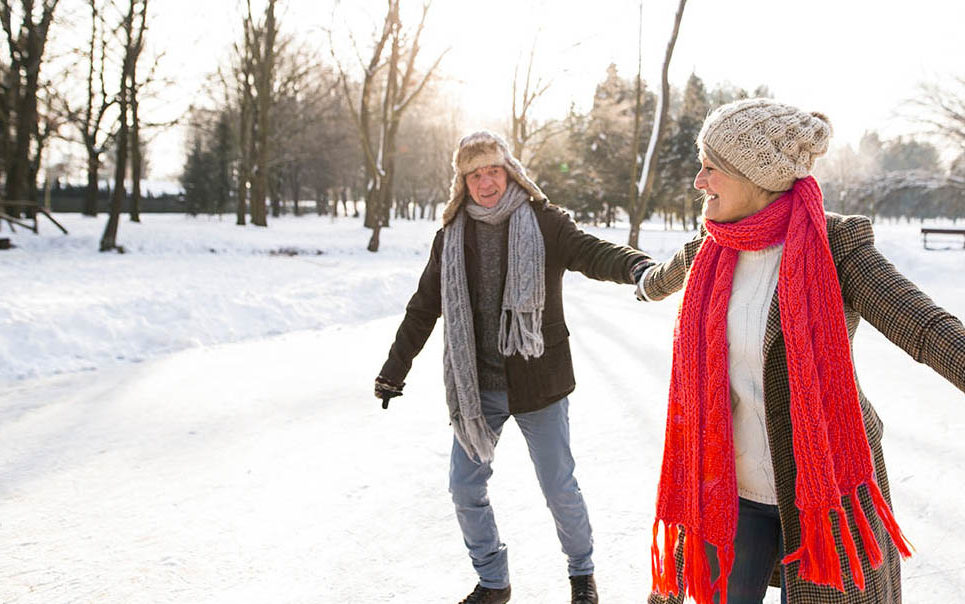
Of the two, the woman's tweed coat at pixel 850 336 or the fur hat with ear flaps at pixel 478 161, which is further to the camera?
the fur hat with ear flaps at pixel 478 161

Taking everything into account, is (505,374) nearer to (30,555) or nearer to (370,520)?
(370,520)

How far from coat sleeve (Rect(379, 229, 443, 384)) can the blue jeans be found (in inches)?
13.7

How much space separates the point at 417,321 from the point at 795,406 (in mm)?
1503

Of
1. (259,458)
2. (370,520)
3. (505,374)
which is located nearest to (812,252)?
(505,374)

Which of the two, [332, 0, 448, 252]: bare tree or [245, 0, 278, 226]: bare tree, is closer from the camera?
[332, 0, 448, 252]: bare tree

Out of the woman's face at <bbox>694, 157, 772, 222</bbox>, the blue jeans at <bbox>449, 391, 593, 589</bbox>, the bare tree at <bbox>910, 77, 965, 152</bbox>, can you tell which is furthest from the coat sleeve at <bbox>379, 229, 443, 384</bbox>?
the bare tree at <bbox>910, 77, 965, 152</bbox>

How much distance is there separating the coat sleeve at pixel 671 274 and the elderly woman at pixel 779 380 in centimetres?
16

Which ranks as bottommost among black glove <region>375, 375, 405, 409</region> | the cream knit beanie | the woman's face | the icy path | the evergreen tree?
the icy path

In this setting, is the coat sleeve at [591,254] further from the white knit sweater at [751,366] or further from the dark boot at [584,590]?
the dark boot at [584,590]

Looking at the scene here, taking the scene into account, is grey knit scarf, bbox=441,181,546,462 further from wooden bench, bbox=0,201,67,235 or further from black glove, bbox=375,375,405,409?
wooden bench, bbox=0,201,67,235

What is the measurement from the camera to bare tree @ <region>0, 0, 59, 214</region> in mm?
18484

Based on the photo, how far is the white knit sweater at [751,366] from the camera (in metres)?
1.77

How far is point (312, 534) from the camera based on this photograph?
3.15m

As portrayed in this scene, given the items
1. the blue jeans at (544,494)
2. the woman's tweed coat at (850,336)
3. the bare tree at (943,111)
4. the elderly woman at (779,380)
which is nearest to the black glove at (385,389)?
the blue jeans at (544,494)
